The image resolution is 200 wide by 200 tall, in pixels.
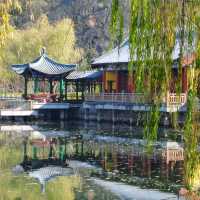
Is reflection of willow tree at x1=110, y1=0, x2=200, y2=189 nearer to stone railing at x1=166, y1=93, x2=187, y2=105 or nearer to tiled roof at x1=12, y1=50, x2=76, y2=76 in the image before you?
stone railing at x1=166, y1=93, x2=187, y2=105

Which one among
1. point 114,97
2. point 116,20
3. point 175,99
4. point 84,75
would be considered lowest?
→ point 114,97

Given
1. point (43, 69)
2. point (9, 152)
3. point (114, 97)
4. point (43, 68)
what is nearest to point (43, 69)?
point (43, 69)

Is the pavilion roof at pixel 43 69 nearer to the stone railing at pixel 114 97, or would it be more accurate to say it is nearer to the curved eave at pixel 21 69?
the curved eave at pixel 21 69

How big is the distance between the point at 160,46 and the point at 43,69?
→ 3489 centimetres

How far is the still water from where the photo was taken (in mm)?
14031

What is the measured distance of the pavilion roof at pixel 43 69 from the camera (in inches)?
1551

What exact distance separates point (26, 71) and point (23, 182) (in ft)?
81.4

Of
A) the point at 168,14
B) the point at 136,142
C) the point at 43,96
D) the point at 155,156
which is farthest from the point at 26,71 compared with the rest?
the point at 168,14

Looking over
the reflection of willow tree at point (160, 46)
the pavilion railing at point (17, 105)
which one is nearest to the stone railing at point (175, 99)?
the reflection of willow tree at point (160, 46)

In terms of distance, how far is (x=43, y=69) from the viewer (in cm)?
3988

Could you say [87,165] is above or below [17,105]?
below

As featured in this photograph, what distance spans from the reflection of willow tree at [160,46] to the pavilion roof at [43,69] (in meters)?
34.1

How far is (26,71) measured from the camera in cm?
3975

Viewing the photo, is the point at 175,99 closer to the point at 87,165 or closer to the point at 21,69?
the point at 87,165
